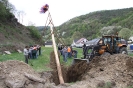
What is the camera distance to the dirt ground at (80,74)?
9.88m

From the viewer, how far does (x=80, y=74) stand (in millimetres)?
13820

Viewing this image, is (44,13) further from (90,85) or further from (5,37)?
(5,37)

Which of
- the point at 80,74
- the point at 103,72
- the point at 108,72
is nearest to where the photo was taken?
the point at 108,72

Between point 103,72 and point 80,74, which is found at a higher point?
point 103,72

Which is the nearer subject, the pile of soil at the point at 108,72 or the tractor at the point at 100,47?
the pile of soil at the point at 108,72

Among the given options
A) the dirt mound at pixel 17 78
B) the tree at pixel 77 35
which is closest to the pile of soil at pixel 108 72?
the dirt mound at pixel 17 78

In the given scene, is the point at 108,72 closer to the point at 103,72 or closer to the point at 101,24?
the point at 103,72

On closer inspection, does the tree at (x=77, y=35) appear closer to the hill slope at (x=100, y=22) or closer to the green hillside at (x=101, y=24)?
the green hillside at (x=101, y=24)

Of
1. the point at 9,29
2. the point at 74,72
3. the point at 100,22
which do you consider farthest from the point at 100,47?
the point at 100,22

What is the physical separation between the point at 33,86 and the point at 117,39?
862 cm

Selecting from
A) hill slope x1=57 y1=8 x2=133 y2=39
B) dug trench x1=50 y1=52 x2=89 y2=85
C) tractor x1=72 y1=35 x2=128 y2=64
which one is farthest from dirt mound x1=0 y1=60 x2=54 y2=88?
hill slope x1=57 y1=8 x2=133 y2=39

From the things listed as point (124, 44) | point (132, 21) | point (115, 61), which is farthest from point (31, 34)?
point (132, 21)

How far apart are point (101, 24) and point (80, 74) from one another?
442 ft

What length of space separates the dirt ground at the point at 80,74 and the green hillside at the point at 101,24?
99.8 m
